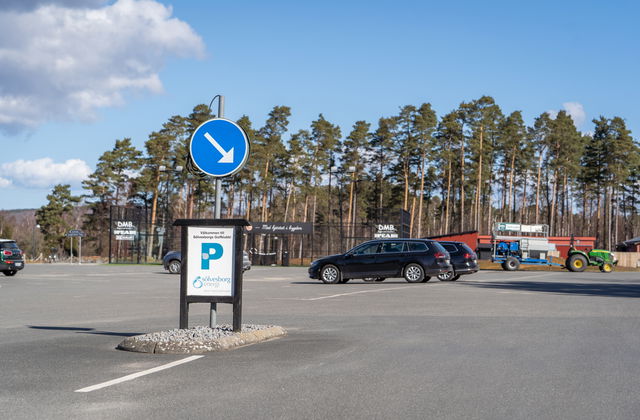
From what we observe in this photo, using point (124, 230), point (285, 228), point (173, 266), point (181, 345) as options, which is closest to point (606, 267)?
point (285, 228)

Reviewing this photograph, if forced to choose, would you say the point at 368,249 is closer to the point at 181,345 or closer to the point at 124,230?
the point at 181,345

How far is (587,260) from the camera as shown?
4059cm

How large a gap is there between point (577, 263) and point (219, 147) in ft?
119

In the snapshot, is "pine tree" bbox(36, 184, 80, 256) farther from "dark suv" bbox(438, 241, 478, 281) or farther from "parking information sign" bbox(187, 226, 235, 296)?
"parking information sign" bbox(187, 226, 235, 296)

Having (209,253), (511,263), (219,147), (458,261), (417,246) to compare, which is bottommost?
(511,263)

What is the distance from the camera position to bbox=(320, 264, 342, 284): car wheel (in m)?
24.6

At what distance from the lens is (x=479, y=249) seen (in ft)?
162

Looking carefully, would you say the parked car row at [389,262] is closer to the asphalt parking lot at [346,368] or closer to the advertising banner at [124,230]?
the asphalt parking lot at [346,368]

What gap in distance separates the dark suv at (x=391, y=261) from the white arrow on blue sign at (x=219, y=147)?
16.1 meters

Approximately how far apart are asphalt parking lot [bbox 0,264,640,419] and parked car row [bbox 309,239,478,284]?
10852 millimetres

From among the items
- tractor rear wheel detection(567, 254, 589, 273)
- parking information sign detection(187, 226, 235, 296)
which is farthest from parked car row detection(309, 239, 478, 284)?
tractor rear wheel detection(567, 254, 589, 273)

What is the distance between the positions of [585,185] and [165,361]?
84.5 meters

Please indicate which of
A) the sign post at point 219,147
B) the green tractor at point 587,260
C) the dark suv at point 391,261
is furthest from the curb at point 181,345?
the green tractor at point 587,260

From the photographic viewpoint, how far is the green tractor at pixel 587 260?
40.5 meters
